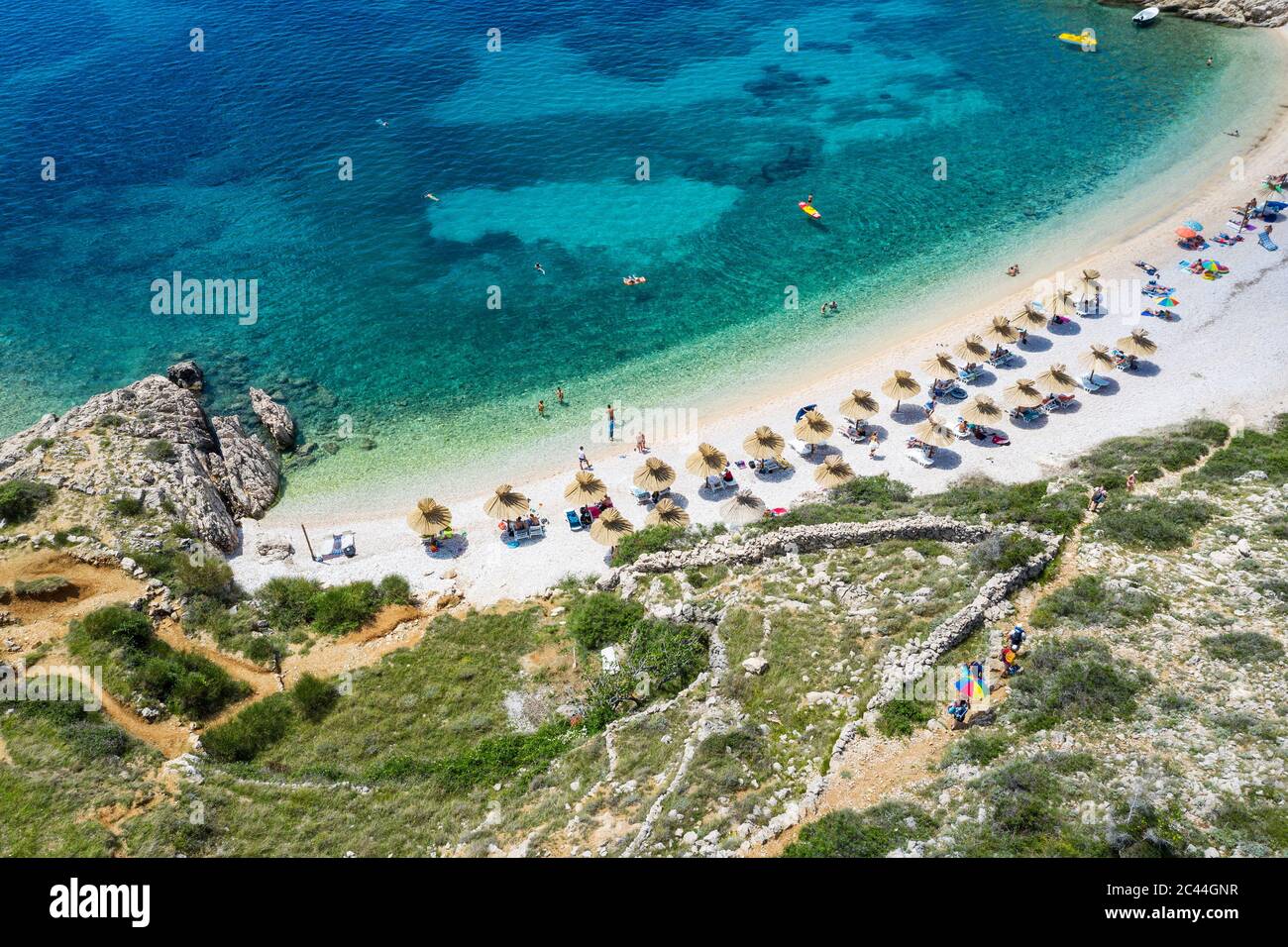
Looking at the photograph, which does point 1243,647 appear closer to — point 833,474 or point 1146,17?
point 833,474

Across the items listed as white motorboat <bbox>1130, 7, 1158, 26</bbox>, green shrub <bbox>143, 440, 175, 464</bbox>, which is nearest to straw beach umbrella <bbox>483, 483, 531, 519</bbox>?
green shrub <bbox>143, 440, 175, 464</bbox>

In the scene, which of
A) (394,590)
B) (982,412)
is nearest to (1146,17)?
(982,412)

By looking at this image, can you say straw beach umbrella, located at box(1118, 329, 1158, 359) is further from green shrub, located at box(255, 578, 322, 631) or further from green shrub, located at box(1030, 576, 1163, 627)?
green shrub, located at box(255, 578, 322, 631)

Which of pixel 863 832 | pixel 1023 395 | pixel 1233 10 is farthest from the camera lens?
pixel 1233 10

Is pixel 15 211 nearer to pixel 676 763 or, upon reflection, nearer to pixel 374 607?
pixel 374 607

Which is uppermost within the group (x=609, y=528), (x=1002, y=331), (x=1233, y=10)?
(x=1233, y=10)

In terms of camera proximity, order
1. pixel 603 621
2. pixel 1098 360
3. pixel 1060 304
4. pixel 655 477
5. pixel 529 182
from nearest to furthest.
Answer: pixel 603 621, pixel 655 477, pixel 1098 360, pixel 1060 304, pixel 529 182

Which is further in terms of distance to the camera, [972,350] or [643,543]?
[972,350]
